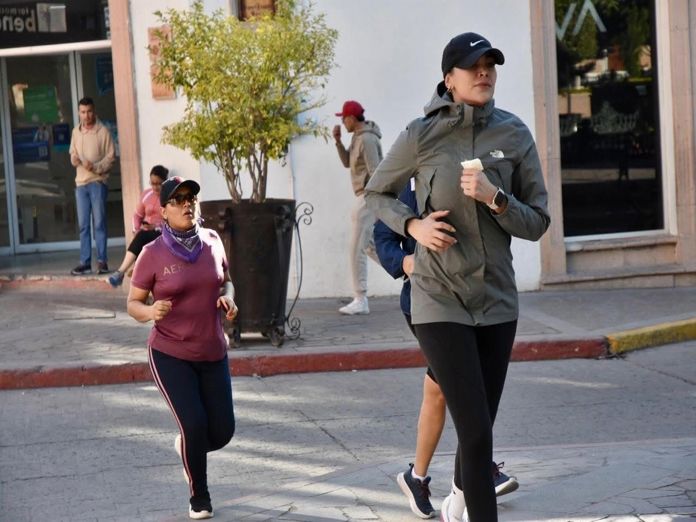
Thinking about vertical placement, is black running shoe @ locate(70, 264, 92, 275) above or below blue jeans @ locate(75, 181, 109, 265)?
below

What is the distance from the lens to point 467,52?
482cm

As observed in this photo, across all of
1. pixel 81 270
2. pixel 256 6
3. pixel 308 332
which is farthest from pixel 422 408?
pixel 81 270

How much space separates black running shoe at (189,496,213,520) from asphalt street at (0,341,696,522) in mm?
91

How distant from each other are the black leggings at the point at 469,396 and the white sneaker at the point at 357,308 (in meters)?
7.15

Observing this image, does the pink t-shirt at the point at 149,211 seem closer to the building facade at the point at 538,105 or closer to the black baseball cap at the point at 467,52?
the building facade at the point at 538,105

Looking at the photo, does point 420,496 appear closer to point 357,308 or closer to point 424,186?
point 424,186

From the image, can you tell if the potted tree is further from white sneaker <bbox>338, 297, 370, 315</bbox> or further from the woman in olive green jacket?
the woman in olive green jacket

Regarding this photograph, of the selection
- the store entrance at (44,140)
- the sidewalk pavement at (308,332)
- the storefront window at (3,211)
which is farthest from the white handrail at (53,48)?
the sidewalk pavement at (308,332)

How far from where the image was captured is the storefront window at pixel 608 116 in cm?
1366

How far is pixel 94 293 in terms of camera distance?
13648mm

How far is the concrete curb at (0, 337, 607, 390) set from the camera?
9883 millimetres

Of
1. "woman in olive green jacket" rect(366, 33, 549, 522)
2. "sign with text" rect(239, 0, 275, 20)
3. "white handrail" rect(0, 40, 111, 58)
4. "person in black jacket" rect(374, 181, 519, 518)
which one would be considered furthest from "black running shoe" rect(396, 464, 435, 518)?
"white handrail" rect(0, 40, 111, 58)

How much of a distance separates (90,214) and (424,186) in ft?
33.3

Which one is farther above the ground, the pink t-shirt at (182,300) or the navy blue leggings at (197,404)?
the pink t-shirt at (182,300)
